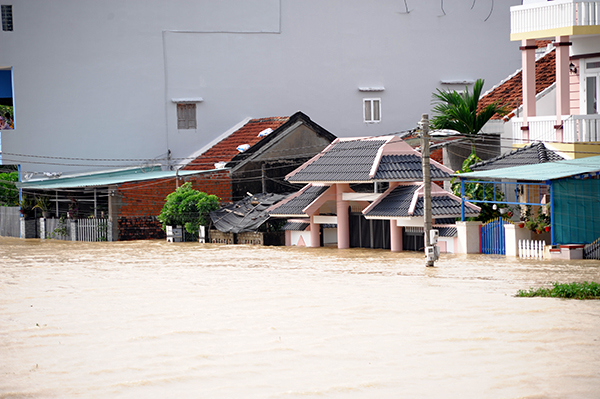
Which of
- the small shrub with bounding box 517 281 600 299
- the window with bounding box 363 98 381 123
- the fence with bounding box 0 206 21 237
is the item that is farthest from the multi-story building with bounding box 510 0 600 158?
the fence with bounding box 0 206 21 237

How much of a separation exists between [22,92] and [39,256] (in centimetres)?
1341

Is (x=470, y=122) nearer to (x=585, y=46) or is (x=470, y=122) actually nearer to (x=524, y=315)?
(x=585, y=46)

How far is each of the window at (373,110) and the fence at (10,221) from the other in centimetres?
1923

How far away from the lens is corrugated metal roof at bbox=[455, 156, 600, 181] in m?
23.0

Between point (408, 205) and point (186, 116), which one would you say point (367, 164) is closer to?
point (408, 205)

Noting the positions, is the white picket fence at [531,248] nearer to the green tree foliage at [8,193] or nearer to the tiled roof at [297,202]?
the tiled roof at [297,202]

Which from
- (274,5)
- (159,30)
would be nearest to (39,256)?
(159,30)

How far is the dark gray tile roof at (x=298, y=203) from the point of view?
98.1 feet

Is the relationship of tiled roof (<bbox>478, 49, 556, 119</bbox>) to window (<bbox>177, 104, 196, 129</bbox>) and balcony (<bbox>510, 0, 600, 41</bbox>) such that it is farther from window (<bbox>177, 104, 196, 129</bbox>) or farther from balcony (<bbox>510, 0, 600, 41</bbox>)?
window (<bbox>177, 104, 196, 129</bbox>)

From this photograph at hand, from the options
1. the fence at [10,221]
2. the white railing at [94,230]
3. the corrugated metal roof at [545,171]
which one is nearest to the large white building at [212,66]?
the fence at [10,221]

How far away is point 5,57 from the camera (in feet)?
128

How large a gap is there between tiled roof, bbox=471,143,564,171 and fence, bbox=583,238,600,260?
4.41 metres

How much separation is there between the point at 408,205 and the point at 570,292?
11.5 m

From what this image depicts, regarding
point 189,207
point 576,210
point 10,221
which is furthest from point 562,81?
point 10,221
